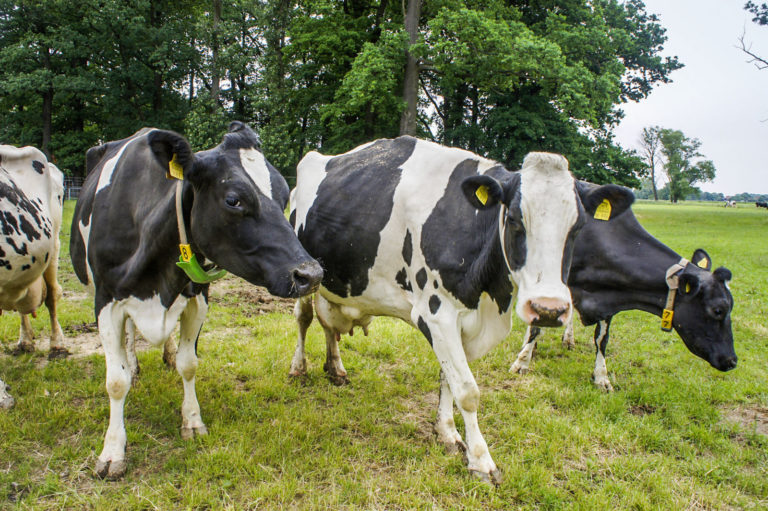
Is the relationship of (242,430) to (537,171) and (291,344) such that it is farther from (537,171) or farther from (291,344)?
(537,171)

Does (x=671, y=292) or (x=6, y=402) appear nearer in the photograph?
(x=6, y=402)

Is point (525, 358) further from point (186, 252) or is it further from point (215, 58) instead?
point (215, 58)

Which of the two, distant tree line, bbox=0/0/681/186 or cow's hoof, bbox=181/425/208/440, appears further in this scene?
distant tree line, bbox=0/0/681/186

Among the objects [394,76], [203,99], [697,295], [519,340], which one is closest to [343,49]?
[394,76]

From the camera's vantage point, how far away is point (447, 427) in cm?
365

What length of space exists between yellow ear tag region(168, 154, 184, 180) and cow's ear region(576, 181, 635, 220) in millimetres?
2620

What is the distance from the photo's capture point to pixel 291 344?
19.0 feet

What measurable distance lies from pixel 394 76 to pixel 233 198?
63.1 ft

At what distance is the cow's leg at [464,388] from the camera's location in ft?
10.6

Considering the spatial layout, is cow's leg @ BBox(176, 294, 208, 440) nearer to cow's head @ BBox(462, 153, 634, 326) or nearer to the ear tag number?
cow's head @ BBox(462, 153, 634, 326)

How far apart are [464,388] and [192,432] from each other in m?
2.14

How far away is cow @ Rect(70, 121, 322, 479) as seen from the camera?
2.93 m

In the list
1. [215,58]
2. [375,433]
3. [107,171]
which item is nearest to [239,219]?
[107,171]

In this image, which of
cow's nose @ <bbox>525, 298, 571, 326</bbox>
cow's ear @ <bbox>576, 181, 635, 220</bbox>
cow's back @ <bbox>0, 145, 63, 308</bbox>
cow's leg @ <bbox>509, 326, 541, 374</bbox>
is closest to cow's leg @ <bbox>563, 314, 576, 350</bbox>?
cow's leg @ <bbox>509, 326, 541, 374</bbox>
